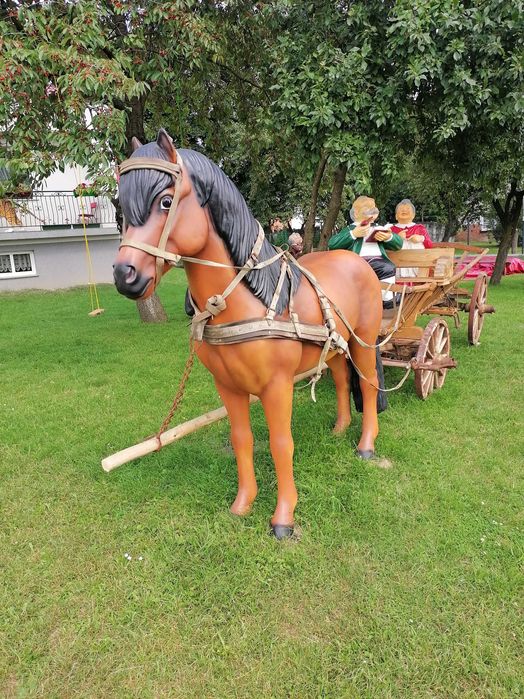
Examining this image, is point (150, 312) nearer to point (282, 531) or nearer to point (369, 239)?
point (369, 239)

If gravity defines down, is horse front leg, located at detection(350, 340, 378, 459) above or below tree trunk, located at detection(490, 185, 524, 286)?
below

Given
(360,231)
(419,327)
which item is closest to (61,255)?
(419,327)

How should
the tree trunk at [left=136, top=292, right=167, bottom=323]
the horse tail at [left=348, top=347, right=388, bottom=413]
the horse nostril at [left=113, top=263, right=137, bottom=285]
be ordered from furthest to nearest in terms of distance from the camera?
the tree trunk at [left=136, top=292, right=167, bottom=323]
the horse tail at [left=348, top=347, right=388, bottom=413]
the horse nostril at [left=113, top=263, right=137, bottom=285]

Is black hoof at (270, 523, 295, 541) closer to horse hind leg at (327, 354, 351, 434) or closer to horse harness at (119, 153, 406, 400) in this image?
horse harness at (119, 153, 406, 400)

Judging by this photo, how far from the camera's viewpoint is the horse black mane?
2008mm

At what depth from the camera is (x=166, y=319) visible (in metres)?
10.4

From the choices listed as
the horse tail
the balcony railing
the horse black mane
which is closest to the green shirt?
the horse tail

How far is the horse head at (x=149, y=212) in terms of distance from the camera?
6.50ft

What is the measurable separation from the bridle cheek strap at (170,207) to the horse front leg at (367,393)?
2103 millimetres

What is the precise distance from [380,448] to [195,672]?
2392mm

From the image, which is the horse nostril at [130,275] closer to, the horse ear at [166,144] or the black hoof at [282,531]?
the horse ear at [166,144]

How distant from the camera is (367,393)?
404cm

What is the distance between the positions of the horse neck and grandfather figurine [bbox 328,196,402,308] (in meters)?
2.22

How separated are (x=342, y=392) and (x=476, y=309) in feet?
12.8
